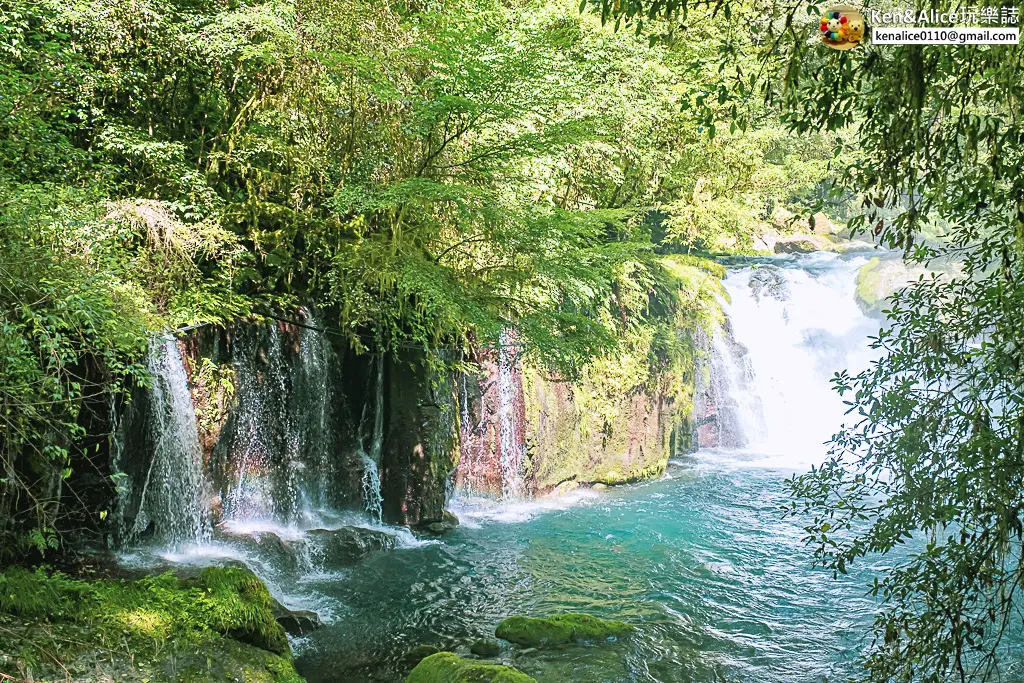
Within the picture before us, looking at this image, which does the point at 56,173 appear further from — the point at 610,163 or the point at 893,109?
the point at 610,163

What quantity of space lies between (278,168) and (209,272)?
161cm

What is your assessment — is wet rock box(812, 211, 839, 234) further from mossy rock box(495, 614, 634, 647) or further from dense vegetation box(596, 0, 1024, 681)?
dense vegetation box(596, 0, 1024, 681)

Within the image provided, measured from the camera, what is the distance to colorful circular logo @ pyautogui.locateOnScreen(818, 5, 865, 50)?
11.6 ft

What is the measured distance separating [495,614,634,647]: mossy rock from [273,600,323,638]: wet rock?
1772mm

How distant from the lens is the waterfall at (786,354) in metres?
17.4

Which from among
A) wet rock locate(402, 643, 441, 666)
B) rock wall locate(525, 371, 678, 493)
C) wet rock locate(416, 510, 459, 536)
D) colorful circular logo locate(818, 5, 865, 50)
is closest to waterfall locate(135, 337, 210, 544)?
wet rock locate(402, 643, 441, 666)

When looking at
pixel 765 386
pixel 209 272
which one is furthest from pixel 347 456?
pixel 765 386

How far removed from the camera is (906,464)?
13.4ft

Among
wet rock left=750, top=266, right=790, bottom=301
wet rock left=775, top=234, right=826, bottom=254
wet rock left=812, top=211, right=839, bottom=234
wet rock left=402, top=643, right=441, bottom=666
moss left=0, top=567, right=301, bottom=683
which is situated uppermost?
wet rock left=812, top=211, right=839, bottom=234

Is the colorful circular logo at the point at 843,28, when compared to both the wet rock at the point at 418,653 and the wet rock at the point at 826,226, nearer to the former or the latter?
the wet rock at the point at 418,653

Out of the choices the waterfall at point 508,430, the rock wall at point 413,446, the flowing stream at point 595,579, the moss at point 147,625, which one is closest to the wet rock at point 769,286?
the flowing stream at point 595,579

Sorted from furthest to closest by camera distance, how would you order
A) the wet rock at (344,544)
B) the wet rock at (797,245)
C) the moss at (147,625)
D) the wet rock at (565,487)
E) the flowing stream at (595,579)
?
1. the wet rock at (797,245)
2. the wet rock at (565,487)
3. the wet rock at (344,544)
4. the flowing stream at (595,579)
5. the moss at (147,625)

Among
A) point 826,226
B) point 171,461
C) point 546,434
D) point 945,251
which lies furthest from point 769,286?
point 945,251

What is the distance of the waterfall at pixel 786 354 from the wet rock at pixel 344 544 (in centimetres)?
955
